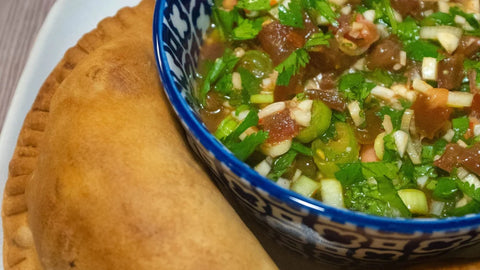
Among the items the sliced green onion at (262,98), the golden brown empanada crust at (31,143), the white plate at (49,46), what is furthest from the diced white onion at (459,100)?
the white plate at (49,46)

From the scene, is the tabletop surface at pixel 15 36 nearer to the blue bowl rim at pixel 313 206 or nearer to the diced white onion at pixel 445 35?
the blue bowl rim at pixel 313 206

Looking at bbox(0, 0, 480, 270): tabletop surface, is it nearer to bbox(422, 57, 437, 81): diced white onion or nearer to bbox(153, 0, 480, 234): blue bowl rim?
bbox(153, 0, 480, 234): blue bowl rim

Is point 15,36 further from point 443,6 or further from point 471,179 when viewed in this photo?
point 471,179

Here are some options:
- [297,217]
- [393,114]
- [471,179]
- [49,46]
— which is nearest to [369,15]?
[393,114]

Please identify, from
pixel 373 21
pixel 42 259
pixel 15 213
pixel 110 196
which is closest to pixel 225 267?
pixel 110 196

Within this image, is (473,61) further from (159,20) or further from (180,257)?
(180,257)
